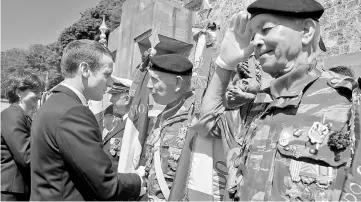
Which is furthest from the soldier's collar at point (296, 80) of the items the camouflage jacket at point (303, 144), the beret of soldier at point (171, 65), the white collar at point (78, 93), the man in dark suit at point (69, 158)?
the beret of soldier at point (171, 65)

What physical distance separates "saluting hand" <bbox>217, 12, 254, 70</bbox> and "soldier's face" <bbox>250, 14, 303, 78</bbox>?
252 mm

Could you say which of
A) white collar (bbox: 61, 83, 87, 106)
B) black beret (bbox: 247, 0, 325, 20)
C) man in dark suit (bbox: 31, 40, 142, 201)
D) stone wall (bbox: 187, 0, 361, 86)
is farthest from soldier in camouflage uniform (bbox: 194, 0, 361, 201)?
stone wall (bbox: 187, 0, 361, 86)

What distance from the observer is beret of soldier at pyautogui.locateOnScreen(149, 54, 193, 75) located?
3.82m

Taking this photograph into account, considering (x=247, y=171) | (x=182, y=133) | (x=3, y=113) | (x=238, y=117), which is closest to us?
(x=247, y=171)

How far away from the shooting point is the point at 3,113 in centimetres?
382

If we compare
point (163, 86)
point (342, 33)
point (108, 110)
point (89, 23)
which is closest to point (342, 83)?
point (163, 86)

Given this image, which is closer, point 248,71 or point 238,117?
point 238,117

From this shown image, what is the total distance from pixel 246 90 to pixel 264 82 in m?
0.37

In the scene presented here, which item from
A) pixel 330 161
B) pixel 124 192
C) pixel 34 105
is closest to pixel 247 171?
pixel 330 161

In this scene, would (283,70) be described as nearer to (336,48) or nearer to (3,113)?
(3,113)

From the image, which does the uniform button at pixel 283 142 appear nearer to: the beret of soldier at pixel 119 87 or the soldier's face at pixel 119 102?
the soldier's face at pixel 119 102

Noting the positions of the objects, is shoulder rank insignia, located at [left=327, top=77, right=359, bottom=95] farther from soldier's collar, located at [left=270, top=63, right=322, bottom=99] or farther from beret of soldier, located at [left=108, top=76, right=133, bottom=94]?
beret of soldier, located at [left=108, top=76, right=133, bottom=94]

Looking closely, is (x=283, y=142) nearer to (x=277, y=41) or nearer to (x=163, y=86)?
(x=277, y=41)

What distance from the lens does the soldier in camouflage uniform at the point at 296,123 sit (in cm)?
173
